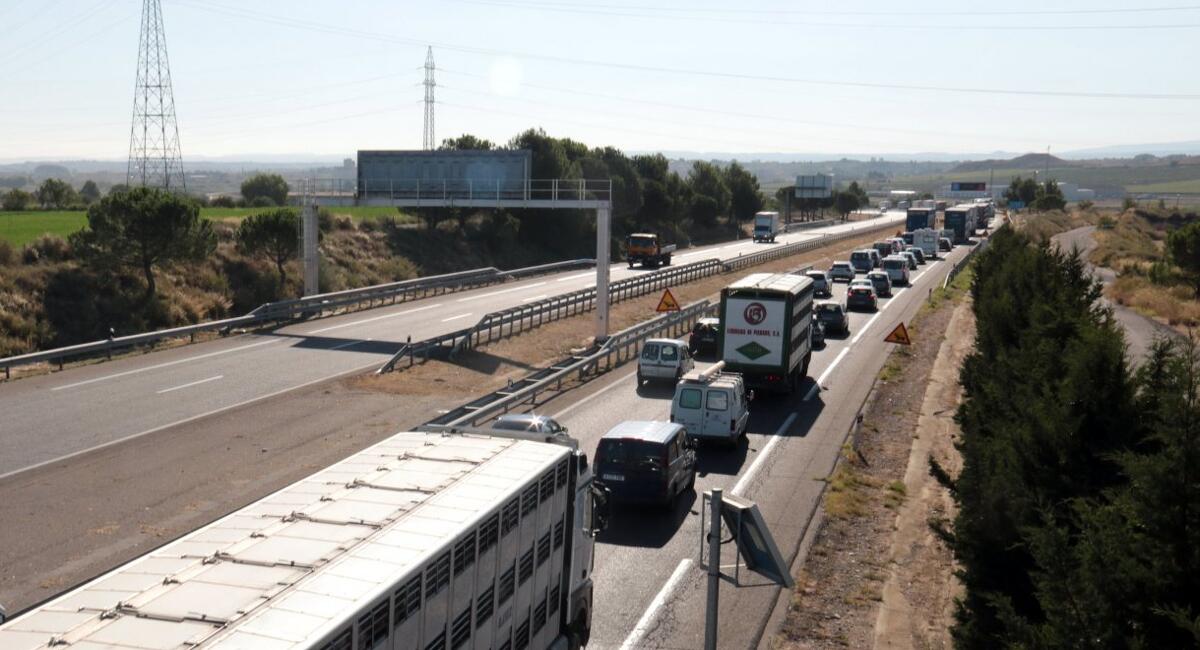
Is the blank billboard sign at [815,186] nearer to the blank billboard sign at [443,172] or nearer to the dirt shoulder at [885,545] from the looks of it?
the blank billboard sign at [443,172]

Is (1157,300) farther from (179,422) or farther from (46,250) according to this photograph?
(46,250)

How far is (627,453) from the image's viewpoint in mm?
19828

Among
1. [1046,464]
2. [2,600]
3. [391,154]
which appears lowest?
[2,600]

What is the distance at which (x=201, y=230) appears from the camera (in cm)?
4656

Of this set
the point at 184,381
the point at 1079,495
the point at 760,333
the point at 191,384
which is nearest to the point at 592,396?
the point at 760,333

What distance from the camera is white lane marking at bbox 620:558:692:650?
14609mm

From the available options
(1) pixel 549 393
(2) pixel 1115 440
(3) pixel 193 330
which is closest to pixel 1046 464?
(2) pixel 1115 440

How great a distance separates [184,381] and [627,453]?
17046 millimetres

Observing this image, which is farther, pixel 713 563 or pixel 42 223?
pixel 42 223

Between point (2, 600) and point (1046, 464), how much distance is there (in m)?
13.9

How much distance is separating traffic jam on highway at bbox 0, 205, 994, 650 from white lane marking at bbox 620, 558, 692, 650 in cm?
4

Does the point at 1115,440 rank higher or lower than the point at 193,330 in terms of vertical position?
higher

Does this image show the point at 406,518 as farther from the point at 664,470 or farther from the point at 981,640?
the point at 664,470

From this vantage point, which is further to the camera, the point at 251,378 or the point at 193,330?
the point at 193,330
